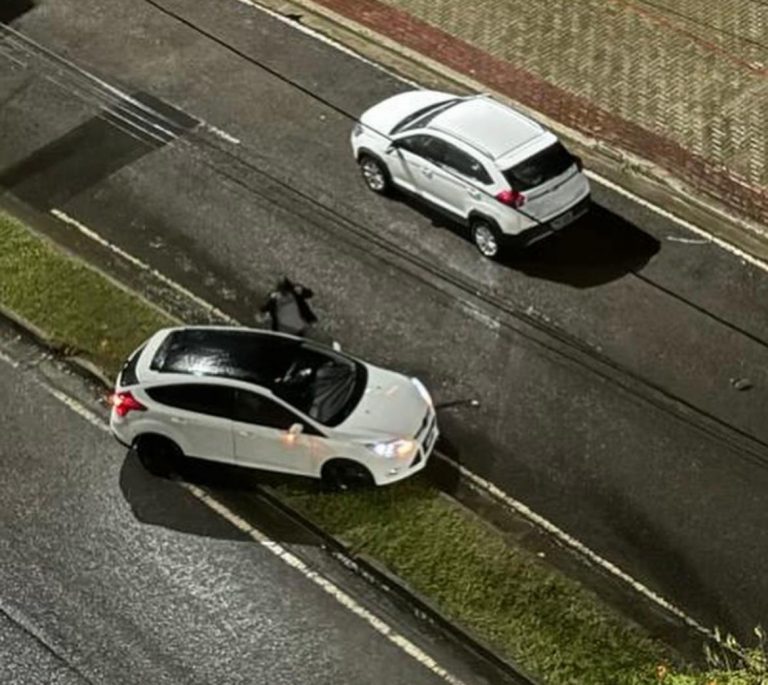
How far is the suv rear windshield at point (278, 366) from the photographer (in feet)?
58.7

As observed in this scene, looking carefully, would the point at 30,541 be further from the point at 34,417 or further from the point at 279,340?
the point at 279,340

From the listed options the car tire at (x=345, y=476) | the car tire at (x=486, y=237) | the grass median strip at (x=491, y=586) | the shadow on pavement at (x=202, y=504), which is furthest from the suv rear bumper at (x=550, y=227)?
the shadow on pavement at (x=202, y=504)

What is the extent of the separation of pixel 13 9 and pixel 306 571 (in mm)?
14200

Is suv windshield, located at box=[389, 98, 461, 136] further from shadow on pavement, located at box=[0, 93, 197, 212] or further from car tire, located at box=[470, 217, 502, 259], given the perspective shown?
shadow on pavement, located at box=[0, 93, 197, 212]

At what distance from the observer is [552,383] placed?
19828 millimetres

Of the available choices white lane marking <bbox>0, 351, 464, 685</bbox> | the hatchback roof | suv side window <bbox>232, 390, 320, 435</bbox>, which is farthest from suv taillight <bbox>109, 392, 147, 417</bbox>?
the hatchback roof

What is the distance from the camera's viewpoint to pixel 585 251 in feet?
72.0

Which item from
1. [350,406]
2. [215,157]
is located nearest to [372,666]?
[350,406]

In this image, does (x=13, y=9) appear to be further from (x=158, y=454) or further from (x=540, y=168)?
(x=158, y=454)

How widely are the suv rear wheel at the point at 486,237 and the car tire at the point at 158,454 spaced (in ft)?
19.7

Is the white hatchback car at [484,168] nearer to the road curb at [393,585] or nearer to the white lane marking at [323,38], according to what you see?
the white lane marking at [323,38]

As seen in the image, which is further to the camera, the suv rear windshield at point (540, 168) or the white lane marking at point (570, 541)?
the suv rear windshield at point (540, 168)

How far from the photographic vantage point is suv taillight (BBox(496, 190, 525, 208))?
21.1 metres

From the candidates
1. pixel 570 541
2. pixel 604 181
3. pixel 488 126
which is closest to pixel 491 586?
pixel 570 541
